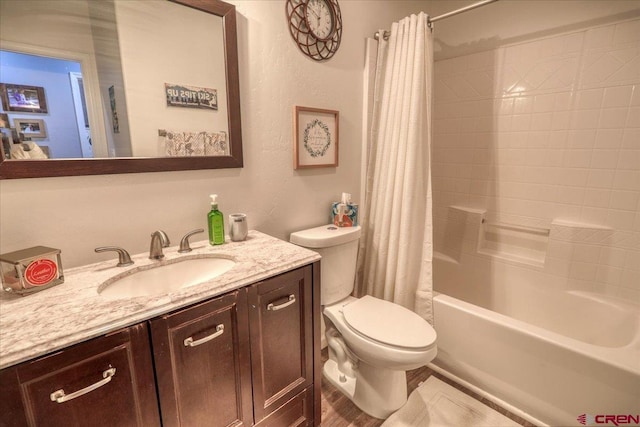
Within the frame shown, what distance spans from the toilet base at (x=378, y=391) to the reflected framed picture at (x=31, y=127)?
5.09ft

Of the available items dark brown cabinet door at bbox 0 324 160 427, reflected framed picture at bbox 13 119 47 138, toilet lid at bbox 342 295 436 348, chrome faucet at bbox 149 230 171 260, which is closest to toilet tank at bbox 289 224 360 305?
toilet lid at bbox 342 295 436 348

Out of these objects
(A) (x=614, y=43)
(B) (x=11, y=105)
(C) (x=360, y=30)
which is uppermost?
(C) (x=360, y=30)

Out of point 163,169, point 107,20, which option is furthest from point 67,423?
point 107,20

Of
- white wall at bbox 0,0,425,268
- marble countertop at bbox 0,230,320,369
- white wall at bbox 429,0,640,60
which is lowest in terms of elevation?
marble countertop at bbox 0,230,320,369

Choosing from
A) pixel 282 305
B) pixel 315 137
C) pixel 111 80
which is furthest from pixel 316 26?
pixel 282 305

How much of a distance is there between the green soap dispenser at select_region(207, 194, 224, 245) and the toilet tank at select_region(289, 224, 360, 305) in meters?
0.38

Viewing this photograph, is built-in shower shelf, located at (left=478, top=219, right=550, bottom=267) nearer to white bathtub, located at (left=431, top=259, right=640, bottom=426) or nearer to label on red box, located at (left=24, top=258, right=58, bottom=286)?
white bathtub, located at (left=431, top=259, right=640, bottom=426)

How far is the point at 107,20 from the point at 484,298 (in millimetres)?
2518

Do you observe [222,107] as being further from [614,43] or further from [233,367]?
[614,43]

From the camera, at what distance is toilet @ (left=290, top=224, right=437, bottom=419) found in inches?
48.9

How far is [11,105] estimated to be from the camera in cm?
87

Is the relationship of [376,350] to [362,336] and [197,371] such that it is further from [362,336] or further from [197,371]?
[197,371]

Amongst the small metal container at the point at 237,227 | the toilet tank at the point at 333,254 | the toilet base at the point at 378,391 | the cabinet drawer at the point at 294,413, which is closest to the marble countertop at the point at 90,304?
the small metal container at the point at 237,227

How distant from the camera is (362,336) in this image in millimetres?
1308
